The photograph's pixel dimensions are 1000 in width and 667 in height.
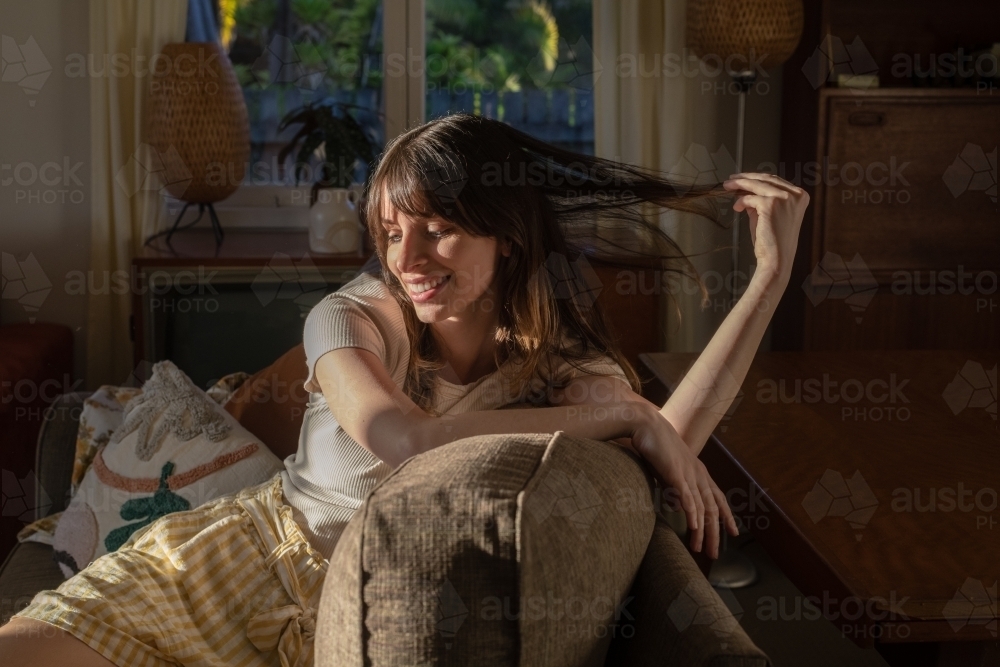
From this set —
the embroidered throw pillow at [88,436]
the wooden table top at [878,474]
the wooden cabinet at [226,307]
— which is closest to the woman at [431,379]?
the wooden table top at [878,474]

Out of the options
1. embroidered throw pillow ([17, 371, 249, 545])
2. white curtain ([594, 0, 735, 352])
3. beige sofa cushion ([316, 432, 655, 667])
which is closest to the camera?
beige sofa cushion ([316, 432, 655, 667])

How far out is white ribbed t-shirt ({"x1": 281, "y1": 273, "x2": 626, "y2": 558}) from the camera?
1.35m

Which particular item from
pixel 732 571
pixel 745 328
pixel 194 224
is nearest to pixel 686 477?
pixel 745 328

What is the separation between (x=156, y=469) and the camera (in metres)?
1.75

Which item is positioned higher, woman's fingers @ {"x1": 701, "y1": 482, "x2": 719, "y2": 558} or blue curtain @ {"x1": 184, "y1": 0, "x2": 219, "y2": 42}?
blue curtain @ {"x1": 184, "y1": 0, "x2": 219, "y2": 42}

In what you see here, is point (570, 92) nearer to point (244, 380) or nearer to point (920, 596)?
point (244, 380)

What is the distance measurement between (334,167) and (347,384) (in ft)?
5.90

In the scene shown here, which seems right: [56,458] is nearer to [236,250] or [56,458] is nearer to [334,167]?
[236,250]

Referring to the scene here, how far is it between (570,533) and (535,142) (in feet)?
2.55

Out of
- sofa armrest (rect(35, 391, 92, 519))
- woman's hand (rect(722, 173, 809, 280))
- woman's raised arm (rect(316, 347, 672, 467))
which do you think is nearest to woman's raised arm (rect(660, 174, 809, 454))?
woman's hand (rect(722, 173, 809, 280))

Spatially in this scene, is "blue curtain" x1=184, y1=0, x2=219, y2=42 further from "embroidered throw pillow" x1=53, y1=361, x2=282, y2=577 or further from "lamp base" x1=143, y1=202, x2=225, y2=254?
"embroidered throw pillow" x1=53, y1=361, x2=282, y2=577

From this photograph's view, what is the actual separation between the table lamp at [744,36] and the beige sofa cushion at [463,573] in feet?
6.72

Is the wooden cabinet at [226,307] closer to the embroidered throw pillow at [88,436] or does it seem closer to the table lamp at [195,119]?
the table lamp at [195,119]

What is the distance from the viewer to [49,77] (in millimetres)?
3086
